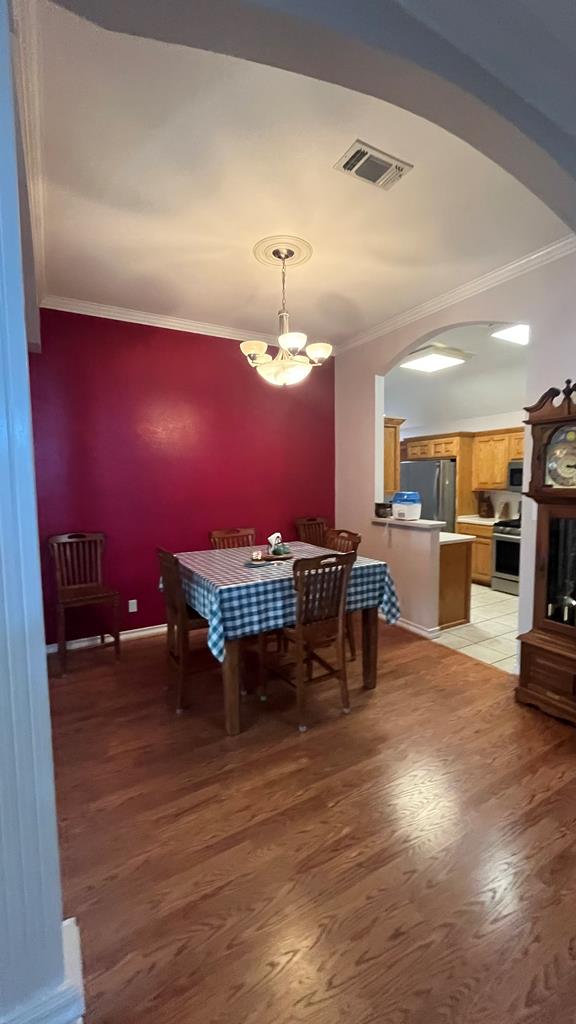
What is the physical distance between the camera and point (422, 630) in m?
3.87

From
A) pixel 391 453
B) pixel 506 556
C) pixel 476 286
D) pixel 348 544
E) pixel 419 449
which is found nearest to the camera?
pixel 476 286

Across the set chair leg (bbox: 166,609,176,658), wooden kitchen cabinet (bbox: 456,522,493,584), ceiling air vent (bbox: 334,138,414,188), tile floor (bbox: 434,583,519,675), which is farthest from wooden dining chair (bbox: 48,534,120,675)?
wooden kitchen cabinet (bbox: 456,522,493,584)

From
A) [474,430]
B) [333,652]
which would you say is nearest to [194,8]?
[333,652]

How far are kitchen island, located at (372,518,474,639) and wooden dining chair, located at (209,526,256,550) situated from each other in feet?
4.36

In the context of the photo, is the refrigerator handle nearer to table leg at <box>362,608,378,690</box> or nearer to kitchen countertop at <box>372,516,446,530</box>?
kitchen countertop at <box>372,516,446,530</box>

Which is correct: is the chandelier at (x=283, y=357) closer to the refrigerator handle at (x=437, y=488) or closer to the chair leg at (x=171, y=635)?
the chair leg at (x=171, y=635)

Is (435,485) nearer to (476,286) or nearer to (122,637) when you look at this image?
(476,286)

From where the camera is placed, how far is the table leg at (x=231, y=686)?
2.41 m

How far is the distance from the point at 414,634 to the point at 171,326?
136 inches

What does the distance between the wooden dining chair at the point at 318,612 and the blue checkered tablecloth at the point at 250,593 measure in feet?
0.36

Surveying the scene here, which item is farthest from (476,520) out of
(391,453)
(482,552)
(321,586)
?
(321,586)

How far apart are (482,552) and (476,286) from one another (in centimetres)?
368

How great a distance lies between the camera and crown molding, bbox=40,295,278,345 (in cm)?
348

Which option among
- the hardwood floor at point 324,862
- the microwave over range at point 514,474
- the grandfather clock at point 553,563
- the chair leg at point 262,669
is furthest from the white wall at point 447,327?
the microwave over range at point 514,474
